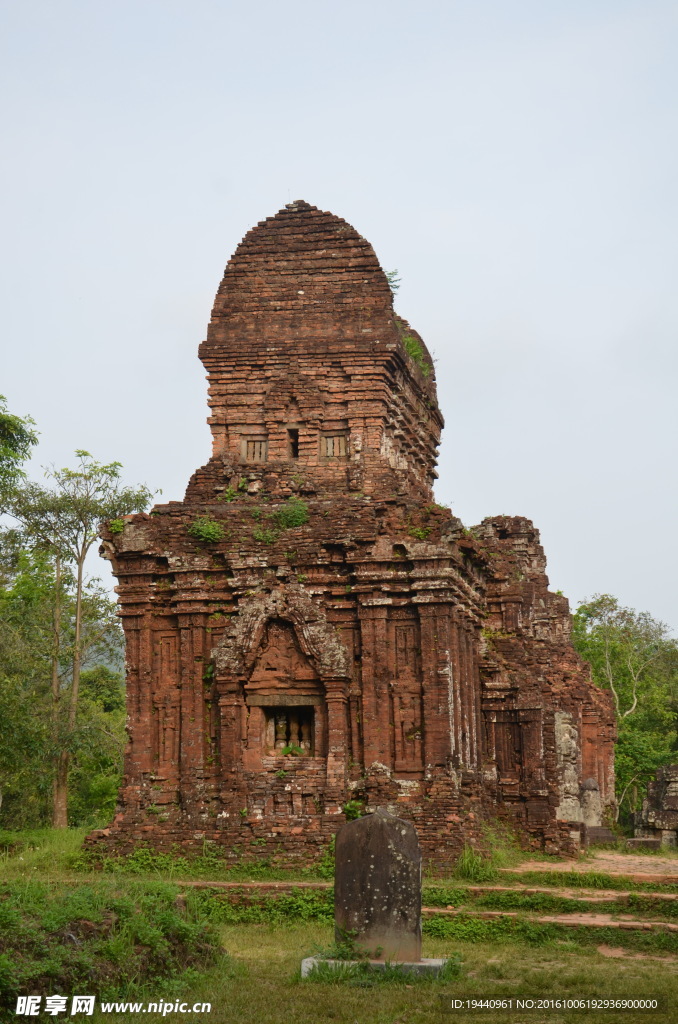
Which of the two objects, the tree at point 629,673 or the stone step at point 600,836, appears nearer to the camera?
the stone step at point 600,836

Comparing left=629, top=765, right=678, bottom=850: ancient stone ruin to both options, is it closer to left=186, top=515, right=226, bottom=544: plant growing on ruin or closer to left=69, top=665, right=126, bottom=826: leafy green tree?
left=186, top=515, right=226, bottom=544: plant growing on ruin

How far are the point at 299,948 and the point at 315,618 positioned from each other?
5.52 meters

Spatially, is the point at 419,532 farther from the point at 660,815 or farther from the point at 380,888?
the point at 660,815

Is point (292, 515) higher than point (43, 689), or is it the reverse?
point (292, 515)

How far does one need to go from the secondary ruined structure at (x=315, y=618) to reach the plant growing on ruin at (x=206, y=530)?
30 millimetres

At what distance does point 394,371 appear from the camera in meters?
19.8

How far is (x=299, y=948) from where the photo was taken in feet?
39.6

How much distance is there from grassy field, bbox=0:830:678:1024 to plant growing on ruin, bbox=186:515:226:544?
4835 mm

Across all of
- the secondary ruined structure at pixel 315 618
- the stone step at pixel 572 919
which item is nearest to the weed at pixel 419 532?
the secondary ruined structure at pixel 315 618

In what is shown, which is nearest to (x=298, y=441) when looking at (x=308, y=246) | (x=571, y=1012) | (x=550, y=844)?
(x=308, y=246)

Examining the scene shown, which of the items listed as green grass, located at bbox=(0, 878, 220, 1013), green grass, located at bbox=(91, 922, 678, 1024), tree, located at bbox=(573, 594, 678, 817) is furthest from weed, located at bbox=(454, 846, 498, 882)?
tree, located at bbox=(573, 594, 678, 817)

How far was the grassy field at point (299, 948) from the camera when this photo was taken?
29.4 ft

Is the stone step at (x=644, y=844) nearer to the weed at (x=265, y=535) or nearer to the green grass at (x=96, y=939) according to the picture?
the weed at (x=265, y=535)

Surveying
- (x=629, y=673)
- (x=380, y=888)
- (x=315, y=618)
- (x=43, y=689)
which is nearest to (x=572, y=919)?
(x=380, y=888)
